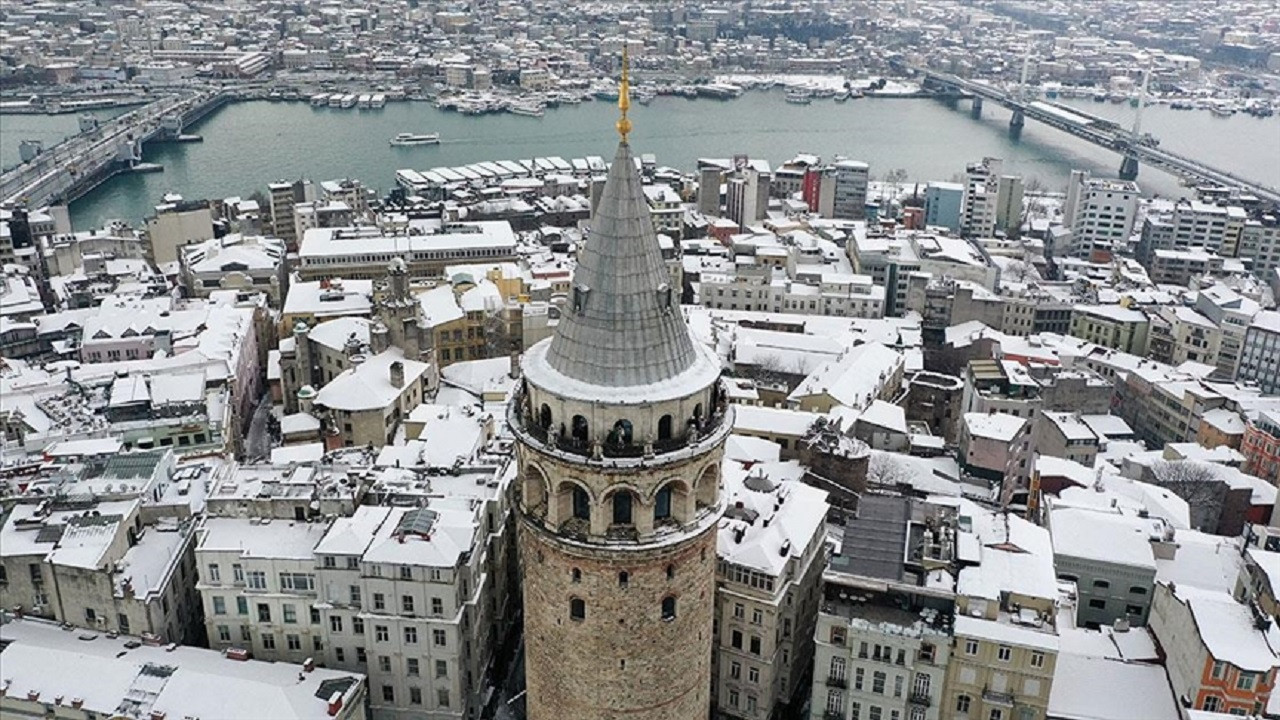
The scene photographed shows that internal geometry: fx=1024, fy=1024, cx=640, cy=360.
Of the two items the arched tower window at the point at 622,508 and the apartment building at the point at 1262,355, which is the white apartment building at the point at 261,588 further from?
the apartment building at the point at 1262,355

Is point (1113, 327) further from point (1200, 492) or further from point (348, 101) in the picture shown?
point (348, 101)

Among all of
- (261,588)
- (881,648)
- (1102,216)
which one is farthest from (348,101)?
(881,648)

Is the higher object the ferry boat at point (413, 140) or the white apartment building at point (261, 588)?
the white apartment building at point (261, 588)

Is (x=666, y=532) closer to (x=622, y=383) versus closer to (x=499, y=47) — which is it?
(x=622, y=383)

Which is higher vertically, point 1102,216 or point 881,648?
point 881,648

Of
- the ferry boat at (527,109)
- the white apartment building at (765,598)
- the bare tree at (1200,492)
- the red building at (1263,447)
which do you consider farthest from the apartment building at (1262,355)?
the ferry boat at (527,109)

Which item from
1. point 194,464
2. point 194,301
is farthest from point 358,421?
point 194,301

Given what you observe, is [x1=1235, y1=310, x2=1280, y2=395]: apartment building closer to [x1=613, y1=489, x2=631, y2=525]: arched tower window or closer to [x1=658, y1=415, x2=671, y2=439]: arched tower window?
[x1=658, y1=415, x2=671, y2=439]: arched tower window

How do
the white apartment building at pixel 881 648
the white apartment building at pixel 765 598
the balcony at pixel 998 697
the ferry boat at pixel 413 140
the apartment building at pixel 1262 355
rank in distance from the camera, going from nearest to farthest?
→ the balcony at pixel 998 697
the white apartment building at pixel 881 648
the white apartment building at pixel 765 598
the apartment building at pixel 1262 355
the ferry boat at pixel 413 140

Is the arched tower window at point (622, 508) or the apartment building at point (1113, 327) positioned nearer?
the arched tower window at point (622, 508)
